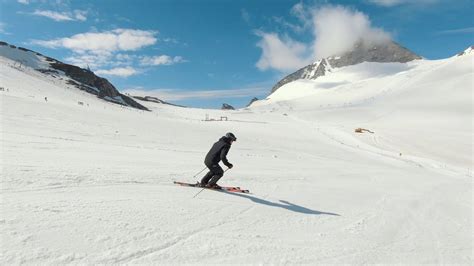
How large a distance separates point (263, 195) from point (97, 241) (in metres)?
6.29

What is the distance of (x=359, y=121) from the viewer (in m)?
63.4

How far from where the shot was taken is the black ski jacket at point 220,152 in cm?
1053

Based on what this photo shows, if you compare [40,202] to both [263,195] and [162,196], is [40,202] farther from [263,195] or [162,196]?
[263,195]

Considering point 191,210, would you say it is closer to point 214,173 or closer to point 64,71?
point 214,173

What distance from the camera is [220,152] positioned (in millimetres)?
10828

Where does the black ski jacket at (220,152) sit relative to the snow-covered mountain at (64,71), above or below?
below

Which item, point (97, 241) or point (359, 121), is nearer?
point (97, 241)

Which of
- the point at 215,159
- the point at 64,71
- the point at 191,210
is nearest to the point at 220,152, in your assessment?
the point at 215,159

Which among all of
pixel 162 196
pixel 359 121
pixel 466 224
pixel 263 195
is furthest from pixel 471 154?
pixel 162 196

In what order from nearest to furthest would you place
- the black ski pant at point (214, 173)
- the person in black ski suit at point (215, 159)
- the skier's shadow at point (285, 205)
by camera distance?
the skier's shadow at point (285, 205)
the person in black ski suit at point (215, 159)
the black ski pant at point (214, 173)

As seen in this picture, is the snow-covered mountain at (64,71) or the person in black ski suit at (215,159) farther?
the snow-covered mountain at (64,71)

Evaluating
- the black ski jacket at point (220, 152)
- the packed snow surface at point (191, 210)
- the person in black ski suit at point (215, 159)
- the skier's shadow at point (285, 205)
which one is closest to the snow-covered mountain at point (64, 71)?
the packed snow surface at point (191, 210)

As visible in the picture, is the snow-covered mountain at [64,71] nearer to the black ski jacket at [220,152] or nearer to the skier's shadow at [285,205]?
the black ski jacket at [220,152]

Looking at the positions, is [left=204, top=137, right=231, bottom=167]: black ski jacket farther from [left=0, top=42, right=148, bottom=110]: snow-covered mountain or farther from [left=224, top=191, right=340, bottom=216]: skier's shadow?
[left=0, top=42, right=148, bottom=110]: snow-covered mountain
